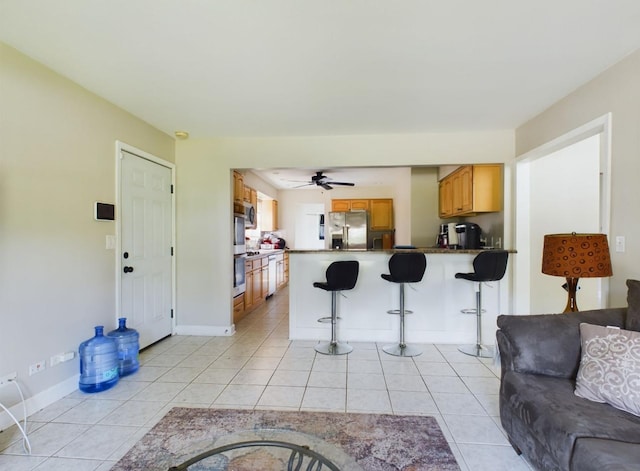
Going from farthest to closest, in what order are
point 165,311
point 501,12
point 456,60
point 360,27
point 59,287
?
1. point 165,311
2. point 59,287
3. point 456,60
4. point 360,27
5. point 501,12

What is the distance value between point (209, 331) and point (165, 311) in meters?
0.57

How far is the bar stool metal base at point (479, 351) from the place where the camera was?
10.3 ft

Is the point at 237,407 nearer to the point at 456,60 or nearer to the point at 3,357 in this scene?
the point at 3,357

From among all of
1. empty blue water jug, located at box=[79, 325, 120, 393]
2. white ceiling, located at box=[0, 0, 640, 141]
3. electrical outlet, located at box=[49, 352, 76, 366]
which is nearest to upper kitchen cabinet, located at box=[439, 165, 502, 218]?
white ceiling, located at box=[0, 0, 640, 141]

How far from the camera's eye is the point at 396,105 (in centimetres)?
283

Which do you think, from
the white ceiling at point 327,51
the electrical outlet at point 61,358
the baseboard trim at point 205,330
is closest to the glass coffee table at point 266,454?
the electrical outlet at point 61,358

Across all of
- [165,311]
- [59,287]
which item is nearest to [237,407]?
[59,287]

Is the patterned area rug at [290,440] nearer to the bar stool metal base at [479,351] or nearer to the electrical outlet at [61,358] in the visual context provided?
the electrical outlet at [61,358]

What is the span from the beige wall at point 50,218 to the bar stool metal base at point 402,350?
107 inches

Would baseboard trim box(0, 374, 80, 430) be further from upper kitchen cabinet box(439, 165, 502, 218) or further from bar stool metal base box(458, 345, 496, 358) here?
upper kitchen cabinet box(439, 165, 502, 218)

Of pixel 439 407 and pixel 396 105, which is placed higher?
pixel 396 105

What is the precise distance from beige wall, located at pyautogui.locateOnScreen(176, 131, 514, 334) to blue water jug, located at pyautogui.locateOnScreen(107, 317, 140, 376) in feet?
3.39

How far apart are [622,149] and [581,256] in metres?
0.82

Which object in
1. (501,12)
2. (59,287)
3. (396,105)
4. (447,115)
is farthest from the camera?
(447,115)
